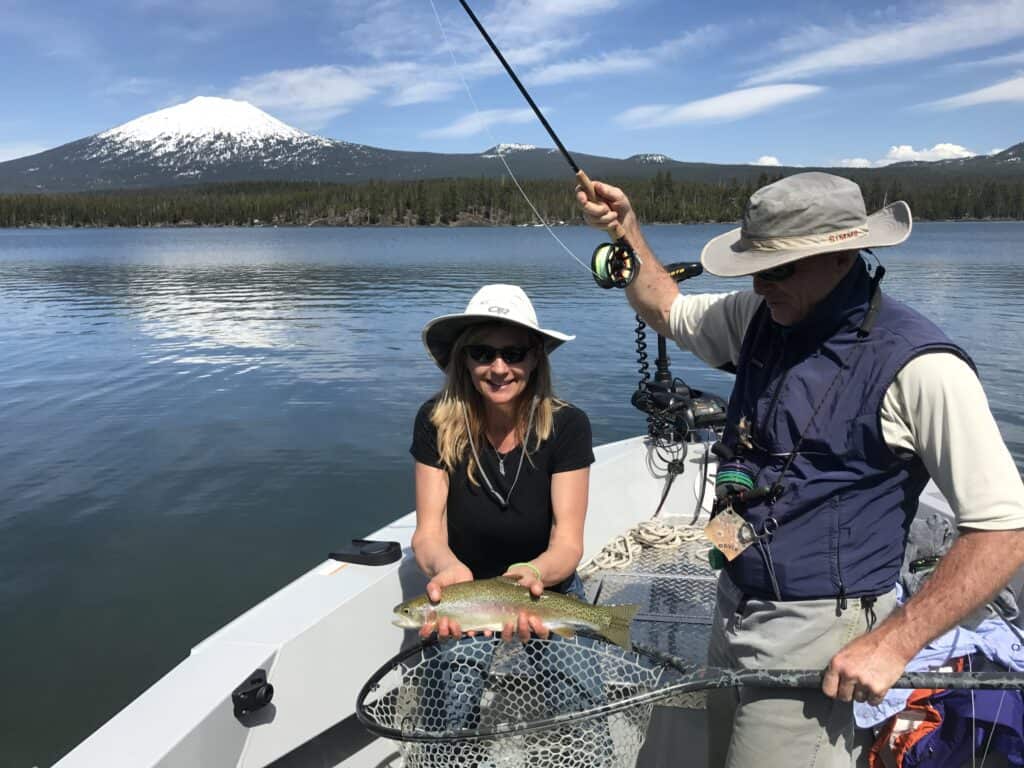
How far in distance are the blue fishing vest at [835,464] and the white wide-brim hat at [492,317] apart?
0.92 meters

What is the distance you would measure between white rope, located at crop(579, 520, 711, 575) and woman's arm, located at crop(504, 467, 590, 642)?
1.65 metres

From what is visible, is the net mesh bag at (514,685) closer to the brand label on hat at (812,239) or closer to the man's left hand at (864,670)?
the man's left hand at (864,670)

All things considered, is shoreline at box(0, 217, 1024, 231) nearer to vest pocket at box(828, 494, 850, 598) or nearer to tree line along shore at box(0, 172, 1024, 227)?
tree line along shore at box(0, 172, 1024, 227)

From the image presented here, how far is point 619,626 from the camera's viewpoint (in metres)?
2.38

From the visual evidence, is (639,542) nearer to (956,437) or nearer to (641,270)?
(641,270)

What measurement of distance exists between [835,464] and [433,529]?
1427 millimetres

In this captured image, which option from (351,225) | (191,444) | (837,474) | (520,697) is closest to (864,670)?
(837,474)

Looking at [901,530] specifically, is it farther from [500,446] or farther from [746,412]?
[500,446]

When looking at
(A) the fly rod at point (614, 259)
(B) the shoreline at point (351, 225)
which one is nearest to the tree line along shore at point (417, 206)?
(B) the shoreline at point (351, 225)

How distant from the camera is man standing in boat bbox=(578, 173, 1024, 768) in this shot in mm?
1712

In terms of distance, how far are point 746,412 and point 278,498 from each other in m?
6.89

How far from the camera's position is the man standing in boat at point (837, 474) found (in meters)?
1.71

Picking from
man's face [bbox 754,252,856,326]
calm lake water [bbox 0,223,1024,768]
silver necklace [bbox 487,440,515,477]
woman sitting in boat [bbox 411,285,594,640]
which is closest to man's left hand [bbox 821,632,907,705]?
man's face [bbox 754,252,856,326]

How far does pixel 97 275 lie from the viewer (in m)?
33.7
